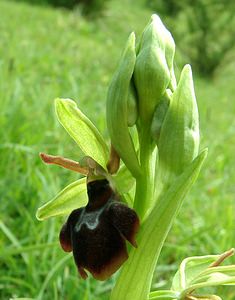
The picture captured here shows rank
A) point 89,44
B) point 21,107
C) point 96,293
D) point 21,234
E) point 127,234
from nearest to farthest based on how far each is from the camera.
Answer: point 127,234
point 96,293
point 21,234
point 21,107
point 89,44

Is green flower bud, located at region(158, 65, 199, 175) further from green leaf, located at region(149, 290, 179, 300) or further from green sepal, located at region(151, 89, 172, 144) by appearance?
green leaf, located at region(149, 290, 179, 300)

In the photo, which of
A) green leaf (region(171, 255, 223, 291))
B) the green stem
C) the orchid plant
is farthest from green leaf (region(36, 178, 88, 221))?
green leaf (region(171, 255, 223, 291))

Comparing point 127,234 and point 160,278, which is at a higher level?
point 127,234

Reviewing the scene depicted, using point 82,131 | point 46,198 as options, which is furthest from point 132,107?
point 46,198

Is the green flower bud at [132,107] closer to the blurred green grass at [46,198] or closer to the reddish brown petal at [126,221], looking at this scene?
the reddish brown petal at [126,221]

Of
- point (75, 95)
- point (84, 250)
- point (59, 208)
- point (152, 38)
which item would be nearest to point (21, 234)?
point (59, 208)

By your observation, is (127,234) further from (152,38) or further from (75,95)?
(75,95)

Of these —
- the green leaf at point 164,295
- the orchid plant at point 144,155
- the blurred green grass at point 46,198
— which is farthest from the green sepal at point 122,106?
the blurred green grass at point 46,198
